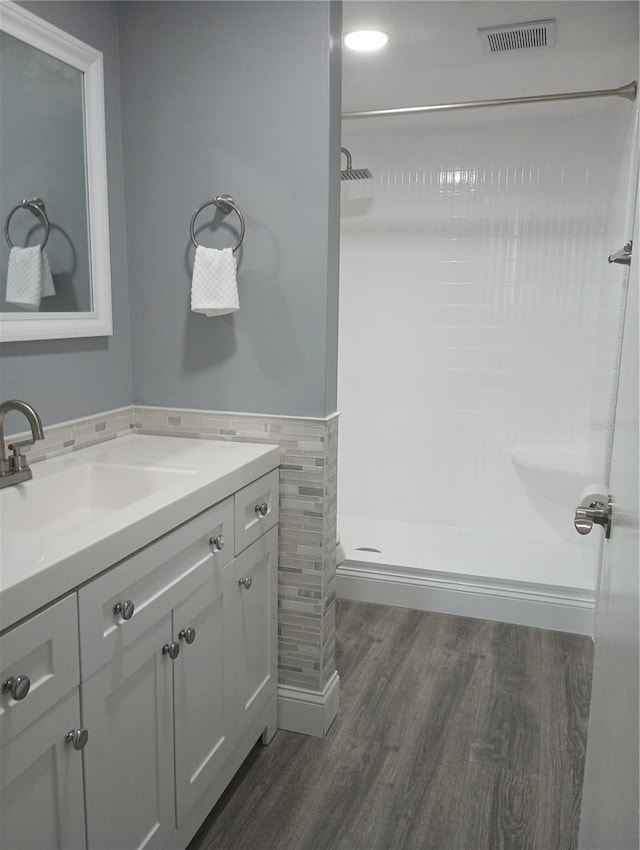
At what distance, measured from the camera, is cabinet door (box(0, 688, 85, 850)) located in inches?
40.9

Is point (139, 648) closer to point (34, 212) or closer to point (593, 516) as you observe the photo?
point (593, 516)

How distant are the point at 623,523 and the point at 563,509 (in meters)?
2.70

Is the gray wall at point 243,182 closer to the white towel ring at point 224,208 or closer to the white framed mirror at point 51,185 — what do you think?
the white towel ring at point 224,208

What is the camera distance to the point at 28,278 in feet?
5.60

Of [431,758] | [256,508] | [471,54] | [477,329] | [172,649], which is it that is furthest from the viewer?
[477,329]

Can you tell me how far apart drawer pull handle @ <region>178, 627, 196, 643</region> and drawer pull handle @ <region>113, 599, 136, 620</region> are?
23 cm

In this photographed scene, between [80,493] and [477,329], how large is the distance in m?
2.45

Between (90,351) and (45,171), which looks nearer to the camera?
(45,171)

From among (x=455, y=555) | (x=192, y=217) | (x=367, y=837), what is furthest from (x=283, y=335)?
(x=455, y=555)

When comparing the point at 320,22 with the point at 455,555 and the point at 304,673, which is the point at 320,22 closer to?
the point at 304,673

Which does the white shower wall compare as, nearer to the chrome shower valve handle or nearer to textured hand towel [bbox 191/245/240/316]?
textured hand towel [bbox 191/245/240/316]

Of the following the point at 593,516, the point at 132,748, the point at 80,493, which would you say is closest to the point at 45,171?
the point at 80,493

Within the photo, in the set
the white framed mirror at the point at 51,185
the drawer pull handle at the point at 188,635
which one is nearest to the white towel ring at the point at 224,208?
the white framed mirror at the point at 51,185

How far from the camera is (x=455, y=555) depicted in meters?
3.25
